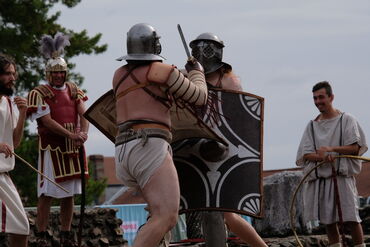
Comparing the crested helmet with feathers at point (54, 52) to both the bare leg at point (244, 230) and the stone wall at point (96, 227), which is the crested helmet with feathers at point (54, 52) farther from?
the bare leg at point (244, 230)

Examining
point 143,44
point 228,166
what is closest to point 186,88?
point 143,44

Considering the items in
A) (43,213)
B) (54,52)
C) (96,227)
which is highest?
(54,52)

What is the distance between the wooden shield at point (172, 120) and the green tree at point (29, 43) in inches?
682

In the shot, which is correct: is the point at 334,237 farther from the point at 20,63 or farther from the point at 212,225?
the point at 20,63

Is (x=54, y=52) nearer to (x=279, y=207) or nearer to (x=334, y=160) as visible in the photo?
(x=334, y=160)

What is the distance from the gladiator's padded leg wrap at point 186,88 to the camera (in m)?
7.15

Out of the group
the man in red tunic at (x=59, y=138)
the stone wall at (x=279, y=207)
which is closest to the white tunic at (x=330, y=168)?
the man in red tunic at (x=59, y=138)

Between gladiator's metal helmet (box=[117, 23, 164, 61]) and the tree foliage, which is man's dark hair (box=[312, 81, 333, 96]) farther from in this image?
the tree foliage

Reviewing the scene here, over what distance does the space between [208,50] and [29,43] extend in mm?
17513

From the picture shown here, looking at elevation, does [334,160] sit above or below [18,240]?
above

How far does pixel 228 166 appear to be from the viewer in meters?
8.29

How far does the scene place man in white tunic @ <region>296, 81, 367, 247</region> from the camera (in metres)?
9.76

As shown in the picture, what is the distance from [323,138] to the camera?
981 cm

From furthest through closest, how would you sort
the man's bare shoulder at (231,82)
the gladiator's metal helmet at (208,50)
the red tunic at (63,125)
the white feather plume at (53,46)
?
the white feather plume at (53,46) → the red tunic at (63,125) → the gladiator's metal helmet at (208,50) → the man's bare shoulder at (231,82)
